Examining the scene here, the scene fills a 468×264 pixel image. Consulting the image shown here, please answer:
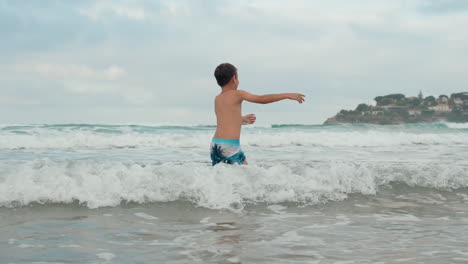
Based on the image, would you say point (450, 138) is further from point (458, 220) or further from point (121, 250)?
point (121, 250)

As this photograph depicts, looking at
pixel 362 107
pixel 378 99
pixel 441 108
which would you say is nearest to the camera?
pixel 362 107

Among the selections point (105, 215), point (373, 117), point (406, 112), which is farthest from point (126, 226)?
point (406, 112)

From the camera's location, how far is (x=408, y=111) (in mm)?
43656

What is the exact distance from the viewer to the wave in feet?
16.9

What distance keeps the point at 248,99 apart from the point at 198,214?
134 cm

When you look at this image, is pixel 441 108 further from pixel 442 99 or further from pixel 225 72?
pixel 225 72

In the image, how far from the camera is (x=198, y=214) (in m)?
4.78

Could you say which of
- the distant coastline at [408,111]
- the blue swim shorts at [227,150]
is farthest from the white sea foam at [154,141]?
the distant coastline at [408,111]

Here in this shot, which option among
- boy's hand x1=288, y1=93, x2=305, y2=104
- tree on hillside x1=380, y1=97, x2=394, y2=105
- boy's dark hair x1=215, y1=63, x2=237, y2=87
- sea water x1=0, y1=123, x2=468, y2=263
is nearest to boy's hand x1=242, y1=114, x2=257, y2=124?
boy's dark hair x1=215, y1=63, x2=237, y2=87

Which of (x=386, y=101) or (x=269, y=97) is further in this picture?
(x=386, y=101)

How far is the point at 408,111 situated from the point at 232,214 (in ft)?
137

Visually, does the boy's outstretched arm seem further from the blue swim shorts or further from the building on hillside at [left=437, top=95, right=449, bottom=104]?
the building on hillside at [left=437, top=95, right=449, bottom=104]

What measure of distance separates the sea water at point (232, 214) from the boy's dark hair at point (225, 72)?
959 millimetres

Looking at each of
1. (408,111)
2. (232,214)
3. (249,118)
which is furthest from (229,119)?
(408,111)
